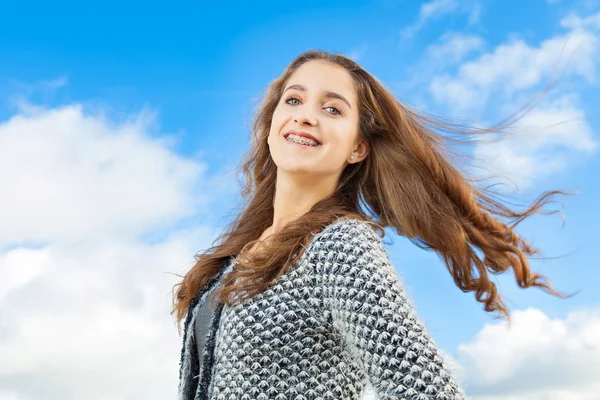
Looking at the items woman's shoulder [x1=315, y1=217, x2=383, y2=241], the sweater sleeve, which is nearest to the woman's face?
woman's shoulder [x1=315, y1=217, x2=383, y2=241]

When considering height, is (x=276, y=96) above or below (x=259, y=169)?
above

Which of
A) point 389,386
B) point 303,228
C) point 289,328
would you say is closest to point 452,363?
point 389,386

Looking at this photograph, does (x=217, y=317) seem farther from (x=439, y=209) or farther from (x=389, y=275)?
(x=439, y=209)

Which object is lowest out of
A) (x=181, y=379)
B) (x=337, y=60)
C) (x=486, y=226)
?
(x=181, y=379)

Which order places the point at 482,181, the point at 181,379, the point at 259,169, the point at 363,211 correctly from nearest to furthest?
the point at 181,379 < the point at 363,211 < the point at 482,181 < the point at 259,169

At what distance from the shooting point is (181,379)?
3.14m

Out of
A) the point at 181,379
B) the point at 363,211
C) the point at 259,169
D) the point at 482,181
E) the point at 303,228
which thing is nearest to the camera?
the point at 303,228

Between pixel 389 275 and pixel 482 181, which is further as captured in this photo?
pixel 482 181

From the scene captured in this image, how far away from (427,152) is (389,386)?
137 cm

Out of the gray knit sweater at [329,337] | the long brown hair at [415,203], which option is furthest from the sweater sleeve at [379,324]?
the long brown hair at [415,203]

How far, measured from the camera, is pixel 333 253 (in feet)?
8.73

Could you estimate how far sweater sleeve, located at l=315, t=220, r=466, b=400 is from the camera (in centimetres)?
234

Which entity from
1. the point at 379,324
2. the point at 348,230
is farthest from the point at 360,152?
the point at 379,324

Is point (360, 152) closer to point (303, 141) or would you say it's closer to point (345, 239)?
point (303, 141)
